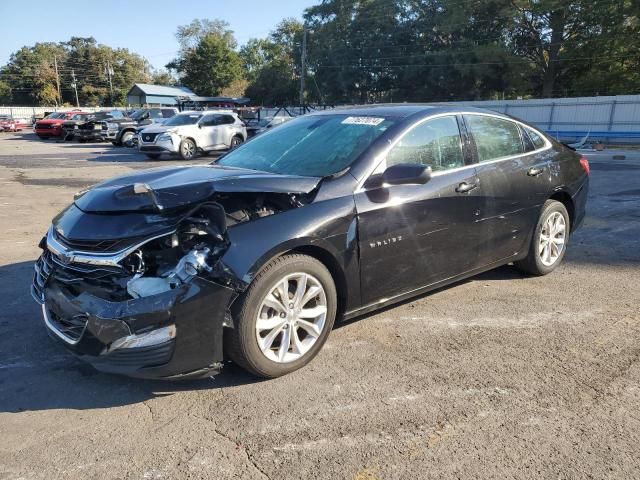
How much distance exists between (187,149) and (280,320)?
16.5m

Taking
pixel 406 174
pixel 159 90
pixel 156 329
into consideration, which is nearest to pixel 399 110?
pixel 406 174

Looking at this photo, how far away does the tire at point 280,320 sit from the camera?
9.91 ft

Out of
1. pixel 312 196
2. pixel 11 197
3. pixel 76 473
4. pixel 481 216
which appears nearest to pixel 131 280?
pixel 76 473

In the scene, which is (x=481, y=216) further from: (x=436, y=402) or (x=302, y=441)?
(x=302, y=441)

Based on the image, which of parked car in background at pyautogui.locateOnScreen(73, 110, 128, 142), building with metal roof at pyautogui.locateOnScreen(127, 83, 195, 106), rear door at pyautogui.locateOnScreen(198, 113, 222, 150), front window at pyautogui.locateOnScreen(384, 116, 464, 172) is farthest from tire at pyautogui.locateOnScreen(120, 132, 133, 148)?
building with metal roof at pyautogui.locateOnScreen(127, 83, 195, 106)

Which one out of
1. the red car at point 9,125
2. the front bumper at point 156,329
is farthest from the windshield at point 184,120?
the red car at point 9,125

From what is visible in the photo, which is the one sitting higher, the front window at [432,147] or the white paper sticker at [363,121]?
the white paper sticker at [363,121]

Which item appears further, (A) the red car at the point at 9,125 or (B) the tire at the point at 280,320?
(A) the red car at the point at 9,125

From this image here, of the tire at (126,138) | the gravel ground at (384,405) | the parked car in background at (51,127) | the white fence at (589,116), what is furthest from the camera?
the parked car in background at (51,127)

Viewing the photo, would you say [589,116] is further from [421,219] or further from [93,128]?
[421,219]

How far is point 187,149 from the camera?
18.6 meters

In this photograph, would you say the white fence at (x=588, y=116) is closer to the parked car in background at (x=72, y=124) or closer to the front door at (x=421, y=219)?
the front door at (x=421, y=219)

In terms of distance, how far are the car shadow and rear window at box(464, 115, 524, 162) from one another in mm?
2730

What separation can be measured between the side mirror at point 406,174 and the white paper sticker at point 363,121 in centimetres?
63
